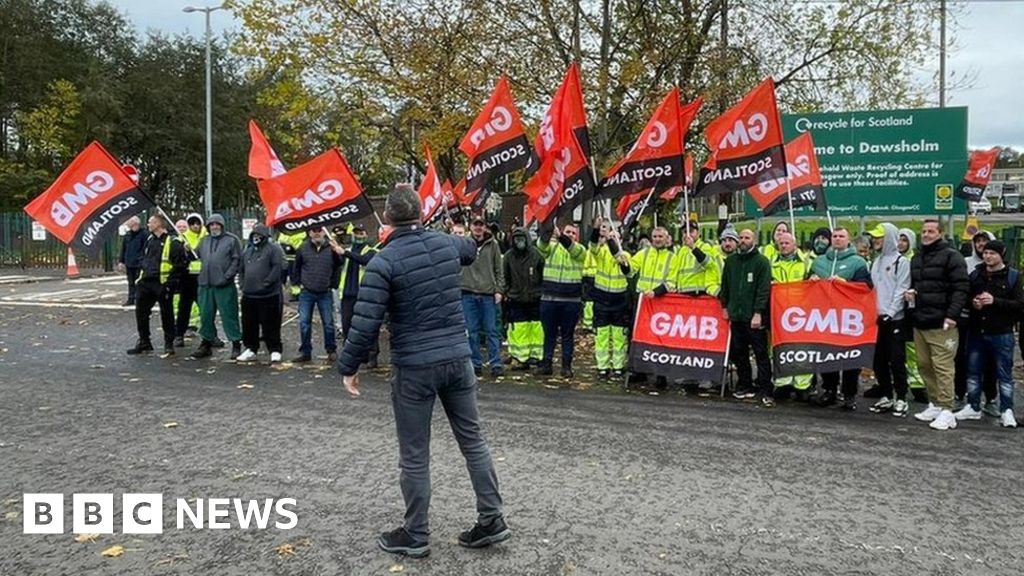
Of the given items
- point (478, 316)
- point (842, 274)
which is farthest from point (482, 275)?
point (842, 274)

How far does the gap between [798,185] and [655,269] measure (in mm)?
3212

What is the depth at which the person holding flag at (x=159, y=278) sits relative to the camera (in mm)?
11781

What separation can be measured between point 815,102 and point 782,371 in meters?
9.36

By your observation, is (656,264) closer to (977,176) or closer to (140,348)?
(140,348)

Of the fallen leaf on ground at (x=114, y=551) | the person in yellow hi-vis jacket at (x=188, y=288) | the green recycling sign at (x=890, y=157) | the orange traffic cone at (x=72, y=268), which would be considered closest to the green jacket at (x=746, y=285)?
the fallen leaf on ground at (x=114, y=551)

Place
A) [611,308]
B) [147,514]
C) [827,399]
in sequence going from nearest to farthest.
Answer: [147,514] → [827,399] → [611,308]

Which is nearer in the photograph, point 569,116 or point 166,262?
point 569,116

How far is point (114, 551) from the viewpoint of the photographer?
4.75 meters

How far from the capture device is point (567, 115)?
10.3 meters

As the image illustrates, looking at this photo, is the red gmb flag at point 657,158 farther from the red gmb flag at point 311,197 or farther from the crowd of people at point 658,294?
the red gmb flag at point 311,197

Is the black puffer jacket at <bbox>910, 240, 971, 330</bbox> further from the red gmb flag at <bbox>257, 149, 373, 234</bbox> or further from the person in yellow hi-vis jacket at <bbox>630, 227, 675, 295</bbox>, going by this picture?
the red gmb flag at <bbox>257, 149, 373, 234</bbox>

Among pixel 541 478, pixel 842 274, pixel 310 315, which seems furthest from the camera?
pixel 310 315

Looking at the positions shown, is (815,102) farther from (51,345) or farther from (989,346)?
(51,345)

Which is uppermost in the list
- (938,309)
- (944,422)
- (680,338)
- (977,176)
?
(977,176)
